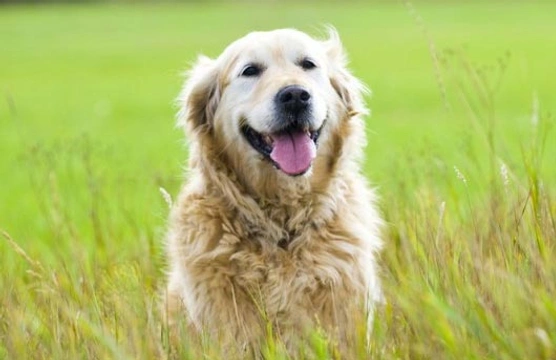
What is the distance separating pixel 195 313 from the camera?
5.94 metres

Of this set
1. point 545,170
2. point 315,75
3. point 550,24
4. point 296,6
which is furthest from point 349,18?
point 315,75

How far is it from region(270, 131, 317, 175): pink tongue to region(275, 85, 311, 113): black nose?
156 millimetres

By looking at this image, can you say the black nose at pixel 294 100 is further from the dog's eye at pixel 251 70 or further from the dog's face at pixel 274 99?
the dog's eye at pixel 251 70

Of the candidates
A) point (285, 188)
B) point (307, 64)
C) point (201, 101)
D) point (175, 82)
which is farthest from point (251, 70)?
point (175, 82)

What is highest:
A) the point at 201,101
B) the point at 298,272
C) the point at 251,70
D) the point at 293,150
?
the point at 251,70

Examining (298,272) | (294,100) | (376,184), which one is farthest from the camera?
(376,184)

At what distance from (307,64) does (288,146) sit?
1.73ft

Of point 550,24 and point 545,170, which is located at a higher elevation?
point 545,170

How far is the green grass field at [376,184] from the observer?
4582mm

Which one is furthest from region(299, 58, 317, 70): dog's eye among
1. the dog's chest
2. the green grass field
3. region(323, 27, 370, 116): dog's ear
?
the dog's chest

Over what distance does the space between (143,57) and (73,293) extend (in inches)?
1077

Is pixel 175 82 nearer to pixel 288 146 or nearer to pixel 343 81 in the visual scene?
pixel 343 81

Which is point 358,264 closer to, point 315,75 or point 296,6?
point 315,75

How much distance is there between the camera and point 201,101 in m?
6.83
